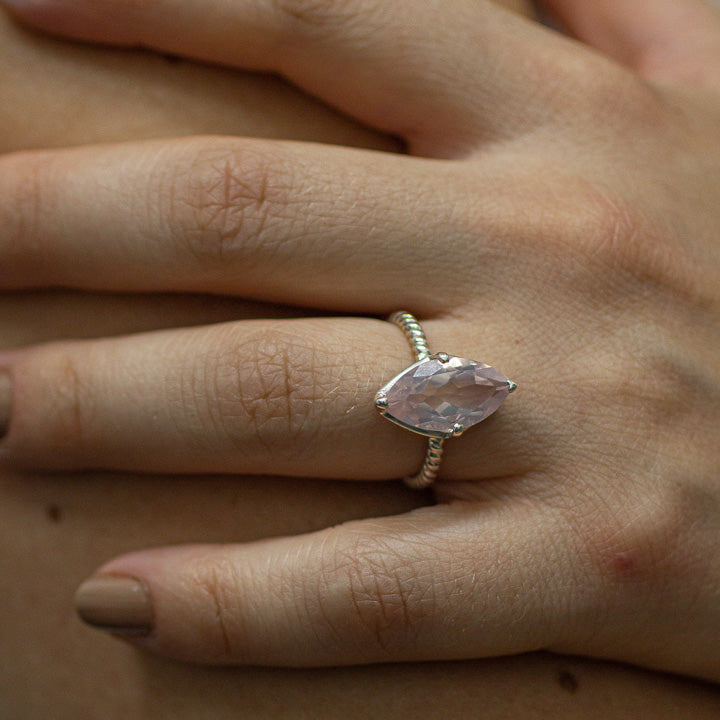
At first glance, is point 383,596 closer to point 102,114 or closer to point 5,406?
point 5,406

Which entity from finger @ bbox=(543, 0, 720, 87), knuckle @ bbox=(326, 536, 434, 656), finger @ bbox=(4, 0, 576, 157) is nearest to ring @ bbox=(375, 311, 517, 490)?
knuckle @ bbox=(326, 536, 434, 656)

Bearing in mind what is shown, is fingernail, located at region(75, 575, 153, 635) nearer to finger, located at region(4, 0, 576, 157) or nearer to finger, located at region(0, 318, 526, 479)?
finger, located at region(0, 318, 526, 479)

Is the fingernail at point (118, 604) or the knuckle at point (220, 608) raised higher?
the knuckle at point (220, 608)

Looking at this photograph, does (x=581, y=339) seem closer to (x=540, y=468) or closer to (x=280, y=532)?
(x=540, y=468)

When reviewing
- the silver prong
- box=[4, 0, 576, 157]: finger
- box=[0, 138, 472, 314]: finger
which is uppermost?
box=[4, 0, 576, 157]: finger

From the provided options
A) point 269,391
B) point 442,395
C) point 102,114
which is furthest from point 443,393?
point 102,114

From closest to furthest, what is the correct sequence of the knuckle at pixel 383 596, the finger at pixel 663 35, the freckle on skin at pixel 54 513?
the knuckle at pixel 383 596
the freckle on skin at pixel 54 513
the finger at pixel 663 35

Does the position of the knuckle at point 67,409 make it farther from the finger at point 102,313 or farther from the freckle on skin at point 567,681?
the freckle on skin at point 567,681

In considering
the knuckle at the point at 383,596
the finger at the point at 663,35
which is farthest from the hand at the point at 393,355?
the finger at the point at 663,35
